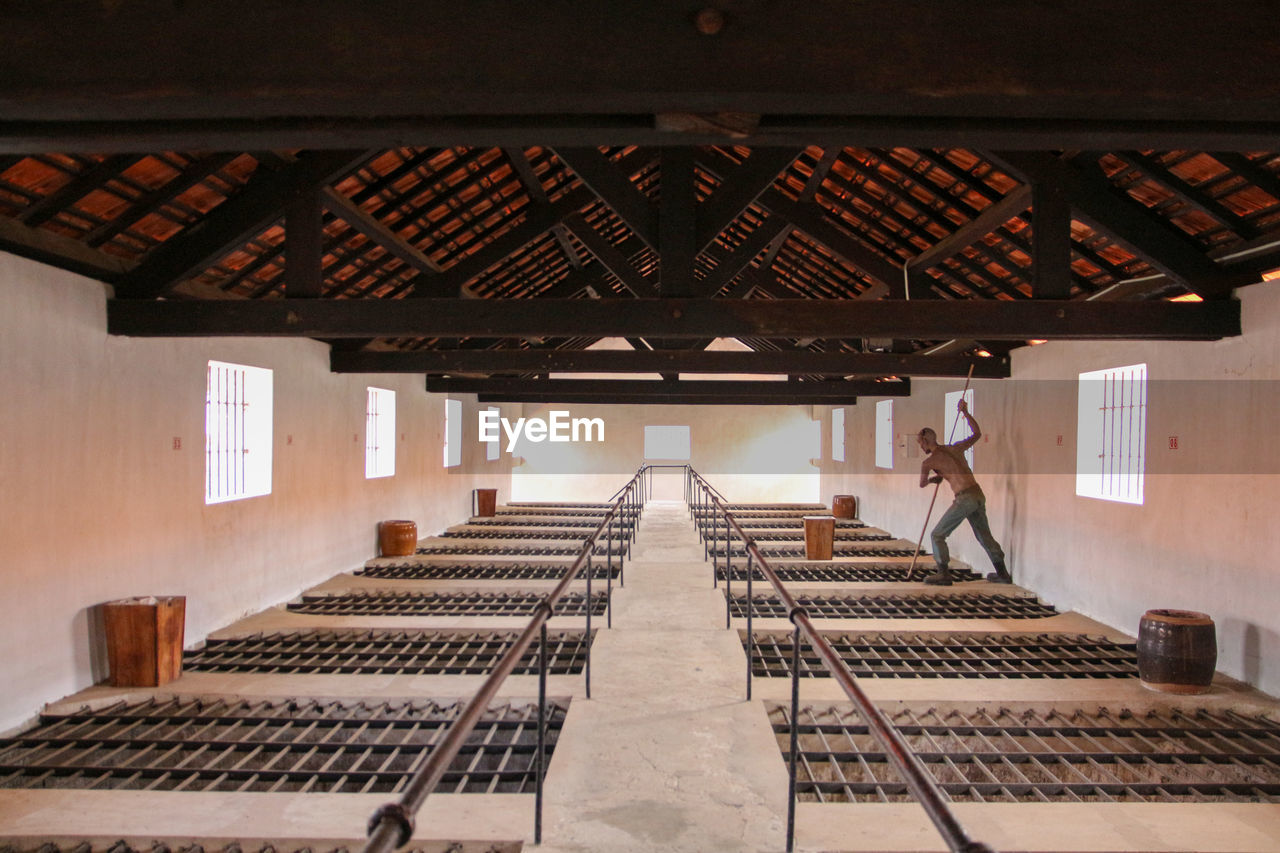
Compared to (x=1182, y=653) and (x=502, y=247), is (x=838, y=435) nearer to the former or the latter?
(x=502, y=247)

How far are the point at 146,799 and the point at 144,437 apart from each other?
3690 millimetres

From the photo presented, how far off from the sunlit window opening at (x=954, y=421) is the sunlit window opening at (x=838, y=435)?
7332mm

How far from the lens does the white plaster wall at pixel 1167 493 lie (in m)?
5.92

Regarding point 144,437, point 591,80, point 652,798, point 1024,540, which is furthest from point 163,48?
point 1024,540

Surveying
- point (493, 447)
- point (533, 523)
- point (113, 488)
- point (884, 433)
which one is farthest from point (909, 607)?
point (493, 447)

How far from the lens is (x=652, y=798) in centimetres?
342

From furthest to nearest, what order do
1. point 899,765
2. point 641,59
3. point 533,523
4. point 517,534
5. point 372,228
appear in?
point 533,523
point 517,534
point 372,228
point 641,59
point 899,765

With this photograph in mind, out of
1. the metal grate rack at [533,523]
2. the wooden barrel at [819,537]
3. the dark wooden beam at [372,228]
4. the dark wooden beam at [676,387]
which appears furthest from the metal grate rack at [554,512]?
the dark wooden beam at [372,228]

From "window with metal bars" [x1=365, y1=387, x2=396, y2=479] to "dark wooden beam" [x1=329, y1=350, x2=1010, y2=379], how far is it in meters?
2.48

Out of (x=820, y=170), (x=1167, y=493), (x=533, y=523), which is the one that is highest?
(x=820, y=170)

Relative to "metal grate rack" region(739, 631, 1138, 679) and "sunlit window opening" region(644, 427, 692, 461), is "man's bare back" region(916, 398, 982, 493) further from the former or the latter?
"sunlit window opening" region(644, 427, 692, 461)

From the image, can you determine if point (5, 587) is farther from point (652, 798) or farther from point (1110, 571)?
point (1110, 571)

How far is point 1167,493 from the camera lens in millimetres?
7098

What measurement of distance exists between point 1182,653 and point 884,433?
37.5ft
